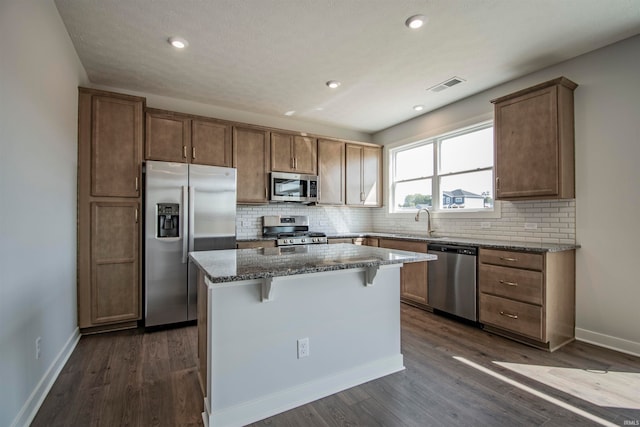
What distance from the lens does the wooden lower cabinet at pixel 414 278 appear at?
3830 mm

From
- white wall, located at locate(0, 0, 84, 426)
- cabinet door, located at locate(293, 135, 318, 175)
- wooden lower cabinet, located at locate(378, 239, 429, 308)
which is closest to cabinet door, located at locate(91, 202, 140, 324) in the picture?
white wall, located at locate(0, 0, 84, 426)

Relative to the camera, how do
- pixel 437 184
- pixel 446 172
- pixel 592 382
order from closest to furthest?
1. pixel 592 382
2. pixel 446 172
3. pixel 437 184

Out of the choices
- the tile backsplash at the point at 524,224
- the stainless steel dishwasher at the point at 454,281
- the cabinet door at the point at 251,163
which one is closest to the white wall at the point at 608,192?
the tile backsplash at the point at 524,224

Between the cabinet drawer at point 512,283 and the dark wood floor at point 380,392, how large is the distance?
45cm

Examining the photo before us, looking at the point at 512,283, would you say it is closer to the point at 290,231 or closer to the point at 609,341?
the point at 609,341

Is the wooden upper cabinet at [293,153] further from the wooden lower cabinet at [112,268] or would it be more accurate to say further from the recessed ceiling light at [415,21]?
the recessed ceiling light at [415,21]

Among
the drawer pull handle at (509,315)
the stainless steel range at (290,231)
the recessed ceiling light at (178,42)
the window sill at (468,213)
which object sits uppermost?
the recessed ceiling light at (178,42)

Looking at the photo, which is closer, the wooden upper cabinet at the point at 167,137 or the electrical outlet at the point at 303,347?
the electrical outlet at the point at 303,347

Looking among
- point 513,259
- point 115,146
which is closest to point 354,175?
point 513,259

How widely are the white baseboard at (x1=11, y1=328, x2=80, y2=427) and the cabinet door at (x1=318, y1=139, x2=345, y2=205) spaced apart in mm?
3345

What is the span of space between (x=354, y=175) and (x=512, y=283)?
9.37ft

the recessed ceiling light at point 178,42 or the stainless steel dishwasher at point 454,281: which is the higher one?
the recessed ceiling light at point 178,42

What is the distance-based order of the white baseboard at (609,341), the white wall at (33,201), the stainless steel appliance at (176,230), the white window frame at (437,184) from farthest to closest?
the white window frame at (437,184) → the stainless steel appliance at (176,230) → the white baseboard at (609,341) → the white wall at (33,201)

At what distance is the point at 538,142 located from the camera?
2953 mm
